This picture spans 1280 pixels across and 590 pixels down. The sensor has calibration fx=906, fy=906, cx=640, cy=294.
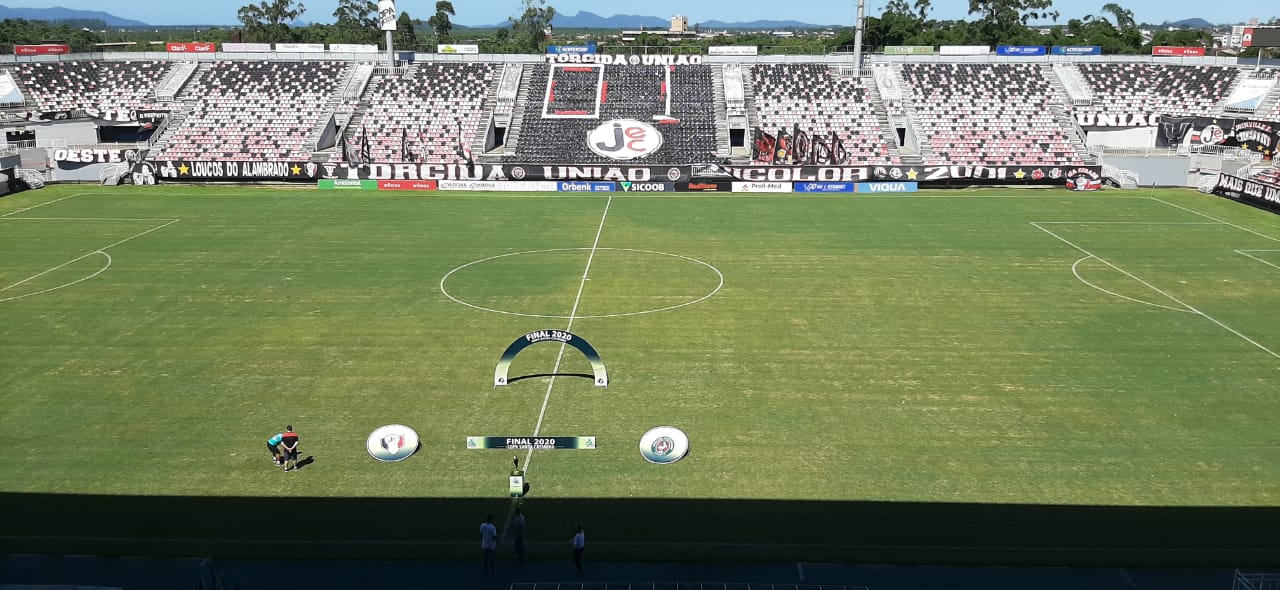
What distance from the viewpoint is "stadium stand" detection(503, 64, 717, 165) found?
66062mm

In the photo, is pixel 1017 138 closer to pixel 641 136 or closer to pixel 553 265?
pixel 641 136

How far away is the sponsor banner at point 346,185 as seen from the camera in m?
60.0

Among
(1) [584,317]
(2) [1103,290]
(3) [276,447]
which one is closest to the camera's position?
(3) [276,447]

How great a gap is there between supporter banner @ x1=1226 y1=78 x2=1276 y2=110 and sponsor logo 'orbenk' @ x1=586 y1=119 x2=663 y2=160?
147ft

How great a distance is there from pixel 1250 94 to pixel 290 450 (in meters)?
76.7

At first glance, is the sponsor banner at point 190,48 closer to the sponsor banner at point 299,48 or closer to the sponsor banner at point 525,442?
the sponsor banner at point 299,48

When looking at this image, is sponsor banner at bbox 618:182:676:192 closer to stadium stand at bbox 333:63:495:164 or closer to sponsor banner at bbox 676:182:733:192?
sponsor banner at bbox 676:182:733:192

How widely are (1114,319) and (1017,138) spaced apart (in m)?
41.8

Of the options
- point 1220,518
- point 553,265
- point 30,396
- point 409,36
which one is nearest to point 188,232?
point 553,265

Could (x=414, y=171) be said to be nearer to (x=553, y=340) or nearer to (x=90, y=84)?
(x=90, y=84)

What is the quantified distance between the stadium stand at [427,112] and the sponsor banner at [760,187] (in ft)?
67.3

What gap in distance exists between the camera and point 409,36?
13925 cm

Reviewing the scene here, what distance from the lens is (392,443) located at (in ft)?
67.2

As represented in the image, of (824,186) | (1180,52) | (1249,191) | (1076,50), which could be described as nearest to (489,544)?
(824,186)
